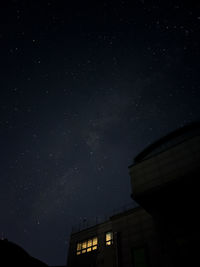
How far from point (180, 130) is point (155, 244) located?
10496 millimetres

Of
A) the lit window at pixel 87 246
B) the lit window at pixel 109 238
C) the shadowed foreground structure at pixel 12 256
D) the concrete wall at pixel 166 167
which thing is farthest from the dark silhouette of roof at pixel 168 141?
the lit window at pixel 87 246

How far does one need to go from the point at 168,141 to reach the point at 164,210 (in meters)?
6.47

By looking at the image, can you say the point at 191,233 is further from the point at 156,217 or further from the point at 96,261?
the point at 96,261

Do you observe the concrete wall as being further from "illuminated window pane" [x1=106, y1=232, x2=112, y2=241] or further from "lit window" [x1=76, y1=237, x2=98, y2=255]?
"lit window" [x1=76, y1=237, x2=98, y2=255]

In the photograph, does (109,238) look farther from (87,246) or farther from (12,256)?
(12,256)

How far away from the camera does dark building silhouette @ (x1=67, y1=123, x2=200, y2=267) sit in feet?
41.3

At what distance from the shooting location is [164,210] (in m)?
14.1

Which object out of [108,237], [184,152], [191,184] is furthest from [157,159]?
[108,237]

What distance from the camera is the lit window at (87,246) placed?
22889 mm

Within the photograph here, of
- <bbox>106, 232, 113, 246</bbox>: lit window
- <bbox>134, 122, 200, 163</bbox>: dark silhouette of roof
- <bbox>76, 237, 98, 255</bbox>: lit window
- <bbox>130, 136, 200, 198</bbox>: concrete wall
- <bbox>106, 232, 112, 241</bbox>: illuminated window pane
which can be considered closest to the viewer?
<bbox>130, 136, 200, 198</bbox>: concrete wall

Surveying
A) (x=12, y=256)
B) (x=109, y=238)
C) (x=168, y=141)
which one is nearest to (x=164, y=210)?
(x=168, y=141)

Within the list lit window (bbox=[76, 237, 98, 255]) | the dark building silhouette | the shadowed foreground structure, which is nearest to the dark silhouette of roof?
the dark building silhouette

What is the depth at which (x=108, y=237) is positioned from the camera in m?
22.0

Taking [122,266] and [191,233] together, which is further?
[122,266]
